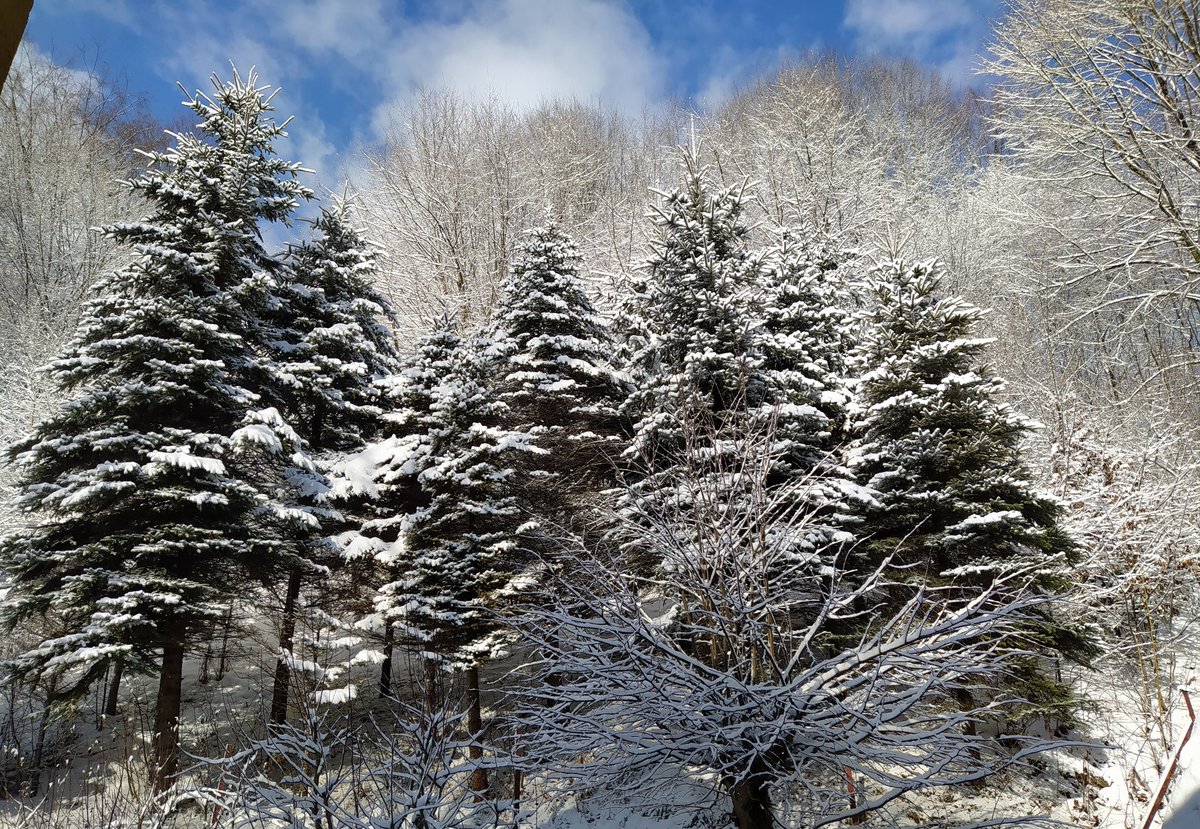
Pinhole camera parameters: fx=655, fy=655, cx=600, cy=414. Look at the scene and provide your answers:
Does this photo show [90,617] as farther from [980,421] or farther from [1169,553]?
[1169,553]

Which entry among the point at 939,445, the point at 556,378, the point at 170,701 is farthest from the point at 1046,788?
the point at 170,701

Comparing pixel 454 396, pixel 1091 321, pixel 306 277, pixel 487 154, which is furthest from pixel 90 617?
pixel 1091 321

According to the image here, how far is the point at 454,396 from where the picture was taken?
12.5 meters

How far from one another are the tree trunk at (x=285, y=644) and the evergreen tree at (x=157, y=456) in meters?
0.87

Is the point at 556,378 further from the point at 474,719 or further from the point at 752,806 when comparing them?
the point at 752,806

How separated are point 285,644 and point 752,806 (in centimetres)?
910

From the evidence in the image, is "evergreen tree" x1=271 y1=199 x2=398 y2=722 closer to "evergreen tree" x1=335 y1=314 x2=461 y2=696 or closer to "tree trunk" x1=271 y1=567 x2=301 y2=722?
"tree trunk" x1=271 y1=567 x2=301 y2=722

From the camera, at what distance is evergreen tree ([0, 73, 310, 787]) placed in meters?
10.3

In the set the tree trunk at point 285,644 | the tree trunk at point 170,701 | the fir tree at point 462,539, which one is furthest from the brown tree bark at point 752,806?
the tree trunk at point 170,701

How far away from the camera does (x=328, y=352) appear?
14586 millimetres

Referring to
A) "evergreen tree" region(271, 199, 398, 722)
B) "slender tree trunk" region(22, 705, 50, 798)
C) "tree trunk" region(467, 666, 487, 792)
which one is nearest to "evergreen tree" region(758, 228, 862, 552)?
"tree trunk" region(467, 666, 487, 792)

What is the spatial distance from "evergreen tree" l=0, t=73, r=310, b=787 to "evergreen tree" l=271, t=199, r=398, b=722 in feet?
3.00

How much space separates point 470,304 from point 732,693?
2210 centimetres

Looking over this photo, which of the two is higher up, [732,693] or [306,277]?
[306,277]
